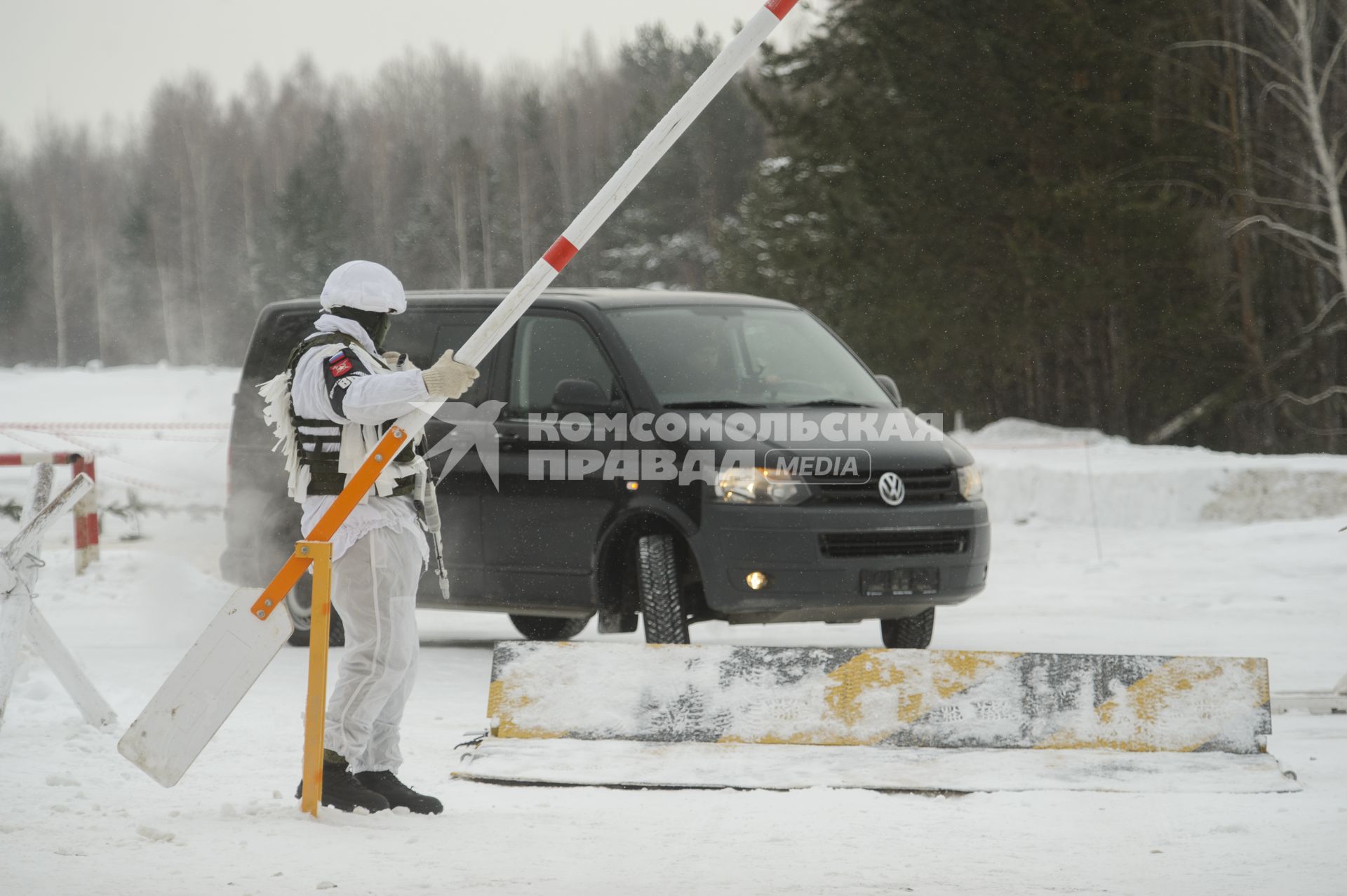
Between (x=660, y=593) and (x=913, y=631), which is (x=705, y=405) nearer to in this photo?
(x=660, y=593)

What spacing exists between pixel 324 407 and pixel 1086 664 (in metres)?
3.18

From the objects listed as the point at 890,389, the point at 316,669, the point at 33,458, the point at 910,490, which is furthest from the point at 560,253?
the point at 33,458

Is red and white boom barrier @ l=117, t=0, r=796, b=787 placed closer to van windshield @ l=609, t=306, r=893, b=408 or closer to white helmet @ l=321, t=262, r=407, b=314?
white helmet @ l=321, t=262, r=407, b=314

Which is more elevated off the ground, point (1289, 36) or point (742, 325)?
point (1289, 36)

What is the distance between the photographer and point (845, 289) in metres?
27.5

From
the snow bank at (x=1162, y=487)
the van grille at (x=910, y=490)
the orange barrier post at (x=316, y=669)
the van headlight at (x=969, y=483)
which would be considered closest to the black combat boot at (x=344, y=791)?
the orange barrier post at (x=316, y=669)

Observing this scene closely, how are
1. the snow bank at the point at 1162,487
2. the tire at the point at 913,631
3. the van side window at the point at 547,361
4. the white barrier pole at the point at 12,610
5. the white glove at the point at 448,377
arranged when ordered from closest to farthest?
the white glove at the point at 448,377
the white barrier pole at the point at 12,610
the van side window at the point at 547,361
the tire at the point at 913,631
the snow bank at the point at 1162,487

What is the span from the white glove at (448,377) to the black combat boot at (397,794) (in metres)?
1.39

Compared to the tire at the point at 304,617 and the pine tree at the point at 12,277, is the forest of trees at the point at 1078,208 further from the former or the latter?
the pine tree at the point at 12,277

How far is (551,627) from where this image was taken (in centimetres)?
1042

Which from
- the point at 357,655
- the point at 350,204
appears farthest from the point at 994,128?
the point at 350,204

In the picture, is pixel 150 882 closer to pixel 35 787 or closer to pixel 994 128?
pixel 35 787

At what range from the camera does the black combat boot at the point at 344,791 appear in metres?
5.55

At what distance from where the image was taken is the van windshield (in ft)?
28.7
